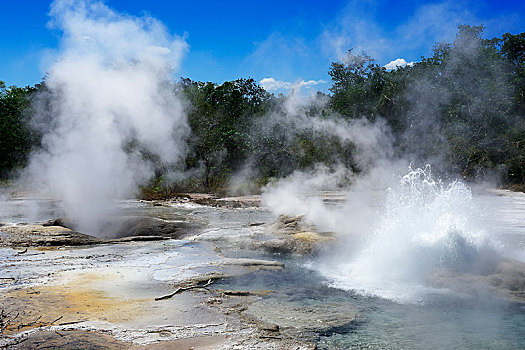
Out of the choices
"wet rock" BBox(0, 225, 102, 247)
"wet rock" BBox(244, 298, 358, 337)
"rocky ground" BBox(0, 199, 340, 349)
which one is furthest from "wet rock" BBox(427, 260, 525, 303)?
"wet rock" BBox(0, 225, 102, 247)

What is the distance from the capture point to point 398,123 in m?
26.4

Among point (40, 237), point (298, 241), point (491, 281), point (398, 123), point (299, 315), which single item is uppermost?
point (398, 123)

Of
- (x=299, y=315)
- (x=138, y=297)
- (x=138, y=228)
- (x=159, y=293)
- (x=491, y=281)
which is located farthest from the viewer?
(x=138, y=228)

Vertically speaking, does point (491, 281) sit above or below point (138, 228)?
below

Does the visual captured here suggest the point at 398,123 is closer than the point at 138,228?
No

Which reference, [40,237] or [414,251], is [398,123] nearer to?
Answer: [414,251]

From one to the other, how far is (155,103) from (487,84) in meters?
19.1

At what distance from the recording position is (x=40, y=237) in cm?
1081

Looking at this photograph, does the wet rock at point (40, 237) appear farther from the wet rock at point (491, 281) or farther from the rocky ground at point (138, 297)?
the wet rock at point (491, 281)

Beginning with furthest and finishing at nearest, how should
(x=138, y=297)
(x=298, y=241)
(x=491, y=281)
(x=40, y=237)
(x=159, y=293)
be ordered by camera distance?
(x=40, y=237) < (x=298, y=241) < (x=491, y=281) < (x=159, y=293) < (x=138, y=297)

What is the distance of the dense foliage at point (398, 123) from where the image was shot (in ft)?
74.8

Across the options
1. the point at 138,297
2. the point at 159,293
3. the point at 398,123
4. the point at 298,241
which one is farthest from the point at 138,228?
the point at 398,123

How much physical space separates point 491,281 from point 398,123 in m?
20.6

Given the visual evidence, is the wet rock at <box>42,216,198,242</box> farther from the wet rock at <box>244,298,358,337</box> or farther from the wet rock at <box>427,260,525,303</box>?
the wet rock at <box>427,260,525,303</box>
